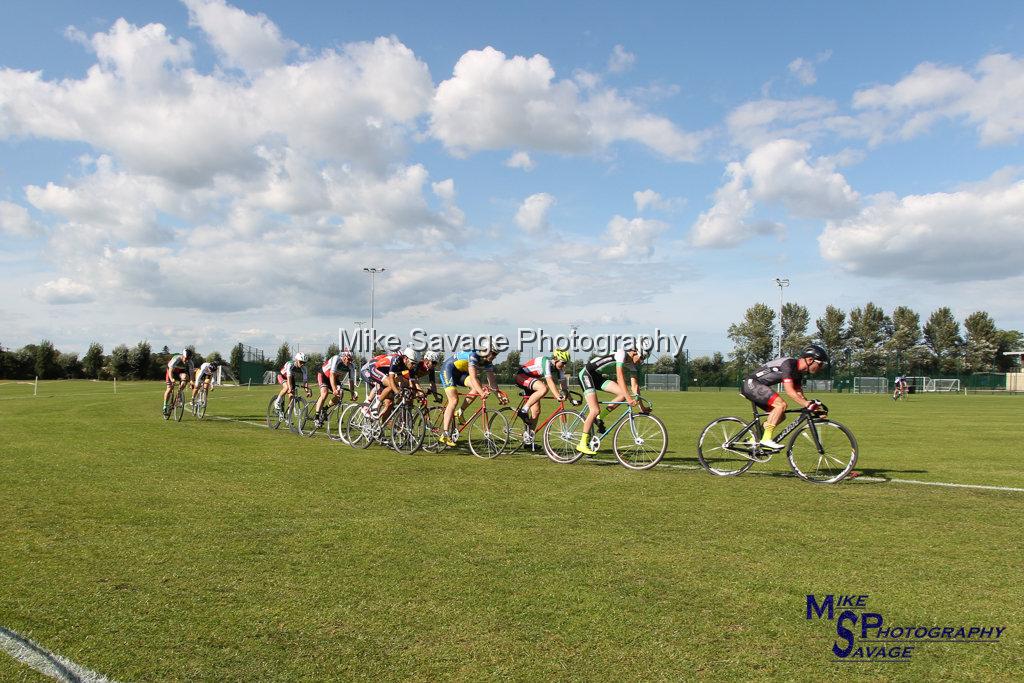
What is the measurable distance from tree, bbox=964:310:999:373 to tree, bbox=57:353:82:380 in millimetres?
109477

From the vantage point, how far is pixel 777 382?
29.7ft

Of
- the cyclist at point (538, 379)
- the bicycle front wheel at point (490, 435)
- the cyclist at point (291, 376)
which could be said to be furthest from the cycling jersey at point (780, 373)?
the cyclist at point (291, 376)

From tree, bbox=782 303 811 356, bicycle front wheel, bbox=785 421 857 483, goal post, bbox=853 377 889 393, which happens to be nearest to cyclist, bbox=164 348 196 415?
bicycle front wheel, bbox=785 421 857 483

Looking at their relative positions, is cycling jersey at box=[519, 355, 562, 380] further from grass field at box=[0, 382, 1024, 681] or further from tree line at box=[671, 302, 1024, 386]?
tree line at box=[671, 302, 1024, 386]

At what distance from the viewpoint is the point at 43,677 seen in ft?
10.5

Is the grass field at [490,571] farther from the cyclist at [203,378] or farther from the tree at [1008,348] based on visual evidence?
the tree at [1008,348]

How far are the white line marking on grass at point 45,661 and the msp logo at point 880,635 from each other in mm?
3703

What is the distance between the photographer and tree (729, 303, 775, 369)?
9825cm

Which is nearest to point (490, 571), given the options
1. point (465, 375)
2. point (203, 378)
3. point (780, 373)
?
point (780, 373)

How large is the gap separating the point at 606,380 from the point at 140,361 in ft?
231

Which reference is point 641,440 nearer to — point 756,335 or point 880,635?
point 880,635

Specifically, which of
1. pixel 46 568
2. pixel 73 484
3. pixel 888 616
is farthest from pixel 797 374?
pixel 73 484

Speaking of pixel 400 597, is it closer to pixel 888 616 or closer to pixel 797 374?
pixel 888 616

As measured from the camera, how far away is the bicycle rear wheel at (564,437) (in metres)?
10.9
